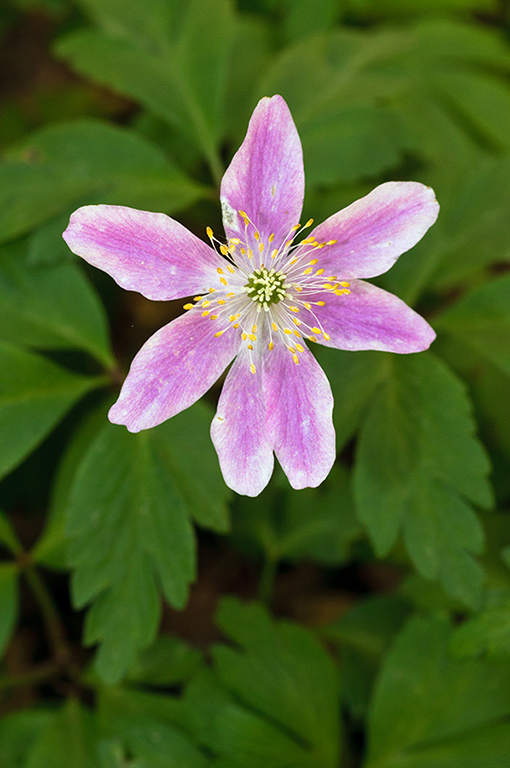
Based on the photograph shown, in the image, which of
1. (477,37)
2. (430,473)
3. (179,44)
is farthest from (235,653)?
(477,37)

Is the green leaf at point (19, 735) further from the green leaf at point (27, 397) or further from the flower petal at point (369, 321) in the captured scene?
the flower petal at point (369, 321)

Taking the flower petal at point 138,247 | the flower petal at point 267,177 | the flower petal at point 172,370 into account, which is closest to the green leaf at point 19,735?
the flower petal at point 172,370

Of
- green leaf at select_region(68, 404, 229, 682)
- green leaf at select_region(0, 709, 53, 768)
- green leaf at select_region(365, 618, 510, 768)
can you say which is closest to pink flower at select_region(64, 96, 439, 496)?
green leaf at select_region(68, 404, 229, 682)

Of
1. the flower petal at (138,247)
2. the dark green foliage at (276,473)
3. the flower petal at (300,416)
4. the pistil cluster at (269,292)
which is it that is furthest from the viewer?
the dark green foliage at (276,473)

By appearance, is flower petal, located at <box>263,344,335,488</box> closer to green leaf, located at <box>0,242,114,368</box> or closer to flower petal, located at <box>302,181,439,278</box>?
flower petal, located at <box>302,181,439,278</box>

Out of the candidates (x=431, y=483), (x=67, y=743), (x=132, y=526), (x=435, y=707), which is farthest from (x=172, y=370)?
(x=67, y=743)

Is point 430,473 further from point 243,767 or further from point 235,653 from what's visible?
point 243,767
